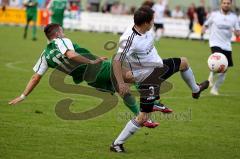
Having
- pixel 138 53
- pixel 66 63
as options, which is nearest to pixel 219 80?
pixel 66 63

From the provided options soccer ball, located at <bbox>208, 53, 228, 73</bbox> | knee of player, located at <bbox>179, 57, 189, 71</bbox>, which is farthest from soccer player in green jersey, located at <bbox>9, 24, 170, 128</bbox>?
soccer ball, located at <bbox>208, 53, 228, 73</bbox>

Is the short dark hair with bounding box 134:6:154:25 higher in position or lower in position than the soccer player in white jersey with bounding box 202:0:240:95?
higher

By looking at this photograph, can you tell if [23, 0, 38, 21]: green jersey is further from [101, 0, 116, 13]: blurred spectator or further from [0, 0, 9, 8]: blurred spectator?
[101, 0, 116, 13]: blurred spectator

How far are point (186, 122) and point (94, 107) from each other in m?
2.34

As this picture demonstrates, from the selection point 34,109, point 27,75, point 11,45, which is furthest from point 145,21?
point 11,45

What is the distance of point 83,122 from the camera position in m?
12.0

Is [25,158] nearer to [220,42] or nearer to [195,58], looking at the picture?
[220,42]

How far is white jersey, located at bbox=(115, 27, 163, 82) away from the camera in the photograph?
9648mm

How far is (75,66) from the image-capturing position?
35.7 feet

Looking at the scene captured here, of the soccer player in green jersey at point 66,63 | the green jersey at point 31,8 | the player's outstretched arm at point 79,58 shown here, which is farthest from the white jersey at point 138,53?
the green jersey at point 31,8

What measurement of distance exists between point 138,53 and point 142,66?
37 centimetres

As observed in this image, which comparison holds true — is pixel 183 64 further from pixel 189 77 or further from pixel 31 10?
pixel 31 10

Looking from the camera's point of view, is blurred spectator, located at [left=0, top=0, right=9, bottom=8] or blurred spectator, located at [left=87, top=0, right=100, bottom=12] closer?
blurred spectator, located at [left=0, top=0, right=9, bottom=8]

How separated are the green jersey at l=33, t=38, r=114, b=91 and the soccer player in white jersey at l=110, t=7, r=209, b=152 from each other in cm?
73
